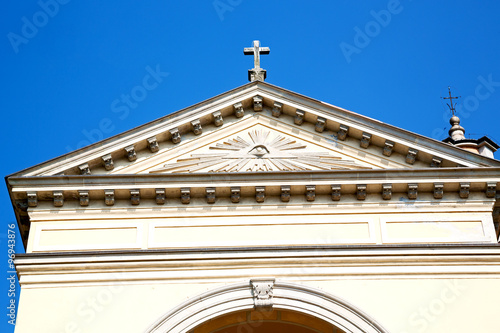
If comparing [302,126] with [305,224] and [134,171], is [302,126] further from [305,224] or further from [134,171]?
[134,171]

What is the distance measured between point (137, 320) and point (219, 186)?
3.35 m

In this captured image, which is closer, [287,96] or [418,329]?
[418,329]

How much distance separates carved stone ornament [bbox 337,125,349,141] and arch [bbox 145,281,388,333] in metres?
3.77

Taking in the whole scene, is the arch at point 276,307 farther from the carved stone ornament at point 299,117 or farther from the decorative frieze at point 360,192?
the carved stone ornament at point 299,117

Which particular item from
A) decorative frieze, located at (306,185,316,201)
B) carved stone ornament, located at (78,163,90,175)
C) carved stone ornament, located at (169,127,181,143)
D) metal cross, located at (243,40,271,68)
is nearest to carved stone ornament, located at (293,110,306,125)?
decorative frieze, located at (306,185,316,201)

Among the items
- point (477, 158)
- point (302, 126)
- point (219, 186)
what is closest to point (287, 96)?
point (302, 126)

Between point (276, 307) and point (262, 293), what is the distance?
0.40 m

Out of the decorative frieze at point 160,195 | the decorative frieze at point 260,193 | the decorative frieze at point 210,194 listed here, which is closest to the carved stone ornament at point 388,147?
the decorative frieze at point 260,193

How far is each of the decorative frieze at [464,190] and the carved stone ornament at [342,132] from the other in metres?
2.82

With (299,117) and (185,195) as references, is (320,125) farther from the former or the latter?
(185,195)

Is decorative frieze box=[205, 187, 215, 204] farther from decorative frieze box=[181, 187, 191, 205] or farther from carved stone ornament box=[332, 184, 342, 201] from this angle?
carved stone ornament box=[332, 184, 342, 201]

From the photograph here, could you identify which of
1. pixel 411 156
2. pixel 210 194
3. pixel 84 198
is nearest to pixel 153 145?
pixel 210 194

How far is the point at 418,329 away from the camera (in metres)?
19.4

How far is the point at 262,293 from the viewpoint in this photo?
1991 centimetres
